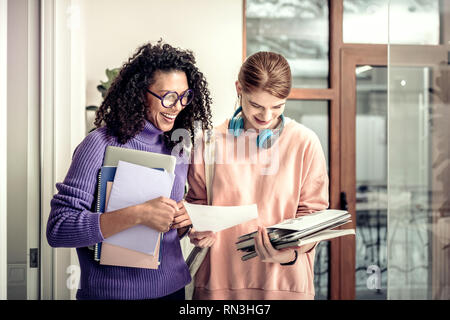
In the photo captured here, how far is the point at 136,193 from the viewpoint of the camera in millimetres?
848

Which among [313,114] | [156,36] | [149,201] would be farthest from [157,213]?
[313,114]

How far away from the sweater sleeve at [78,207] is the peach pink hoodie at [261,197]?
0.32 meters

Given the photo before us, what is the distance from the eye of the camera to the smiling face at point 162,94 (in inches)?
37.2

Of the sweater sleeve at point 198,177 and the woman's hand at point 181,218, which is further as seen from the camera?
the sweater sleeve at point 198,177

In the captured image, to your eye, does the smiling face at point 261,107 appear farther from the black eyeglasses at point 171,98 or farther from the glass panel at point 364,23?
the glass panel at point 364,23

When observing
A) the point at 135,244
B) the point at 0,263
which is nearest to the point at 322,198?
the point at 135,244

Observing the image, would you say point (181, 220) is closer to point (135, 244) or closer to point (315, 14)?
point (135, 244)

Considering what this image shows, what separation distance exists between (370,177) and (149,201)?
2.33 metres

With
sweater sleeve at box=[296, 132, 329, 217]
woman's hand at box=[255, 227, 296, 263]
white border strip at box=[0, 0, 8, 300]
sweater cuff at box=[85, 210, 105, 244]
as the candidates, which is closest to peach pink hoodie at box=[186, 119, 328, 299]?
sweater sleeve at box=[296, 132, 329, 217]

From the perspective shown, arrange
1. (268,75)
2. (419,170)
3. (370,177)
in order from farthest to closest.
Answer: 1. (370,177)
2. (268,75)
3. (419,170)

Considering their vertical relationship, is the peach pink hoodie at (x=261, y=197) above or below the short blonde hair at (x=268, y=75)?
below

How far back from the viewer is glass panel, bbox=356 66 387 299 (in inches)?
110

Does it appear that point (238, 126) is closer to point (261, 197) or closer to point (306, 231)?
point (261, 197)

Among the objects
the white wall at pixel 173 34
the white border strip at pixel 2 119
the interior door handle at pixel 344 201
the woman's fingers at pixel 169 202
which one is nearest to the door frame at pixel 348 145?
the interior door handle at pixel 344 201
